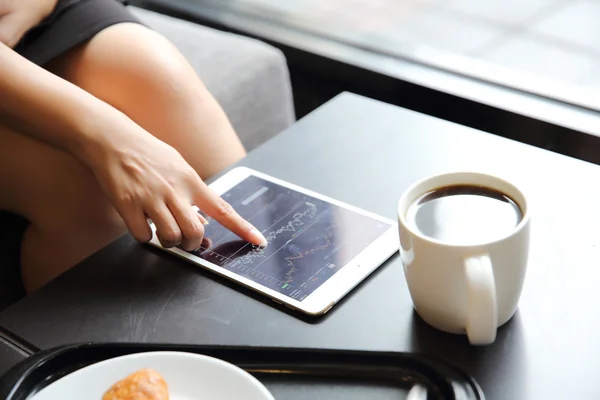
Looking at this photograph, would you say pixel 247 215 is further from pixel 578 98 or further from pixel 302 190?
pixel 578 98

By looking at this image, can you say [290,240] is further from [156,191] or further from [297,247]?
[156,191]

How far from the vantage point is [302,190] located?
787 millimetres

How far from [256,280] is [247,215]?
11 centimetres

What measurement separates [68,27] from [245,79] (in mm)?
389

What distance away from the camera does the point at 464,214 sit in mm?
599

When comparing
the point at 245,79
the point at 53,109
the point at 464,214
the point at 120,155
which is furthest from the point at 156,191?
the point at 245,79

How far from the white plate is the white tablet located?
0.10 meters

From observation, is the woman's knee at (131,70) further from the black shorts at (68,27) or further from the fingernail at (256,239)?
the fingernail at (256,239)

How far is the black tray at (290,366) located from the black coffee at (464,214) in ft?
0.32

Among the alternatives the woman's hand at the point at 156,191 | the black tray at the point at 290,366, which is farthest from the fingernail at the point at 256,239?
the black tray at the point at 290,366

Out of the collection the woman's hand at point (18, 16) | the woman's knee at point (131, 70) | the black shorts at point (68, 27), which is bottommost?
the woman's knee at point (131, 70)

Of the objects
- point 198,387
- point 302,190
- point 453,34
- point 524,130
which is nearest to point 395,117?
point 302,190

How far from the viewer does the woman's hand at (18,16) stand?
932 mm

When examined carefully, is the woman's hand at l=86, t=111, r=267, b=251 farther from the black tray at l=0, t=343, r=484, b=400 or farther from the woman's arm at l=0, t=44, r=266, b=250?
the black tray at l=0, t=343, r=484, b=400
